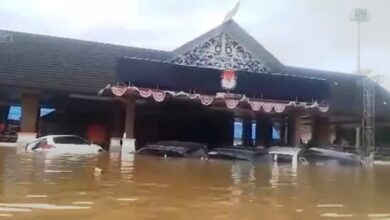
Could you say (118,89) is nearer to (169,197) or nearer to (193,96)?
(193,96)

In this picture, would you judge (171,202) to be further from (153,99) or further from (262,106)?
(262,106)

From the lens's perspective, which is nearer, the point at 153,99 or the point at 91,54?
the point at 153,99

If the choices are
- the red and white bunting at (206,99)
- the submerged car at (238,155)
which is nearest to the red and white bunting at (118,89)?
the red and white bunting at (206,99)

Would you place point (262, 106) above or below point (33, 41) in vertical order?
below

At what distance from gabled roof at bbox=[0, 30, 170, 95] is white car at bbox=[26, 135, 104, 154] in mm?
3925

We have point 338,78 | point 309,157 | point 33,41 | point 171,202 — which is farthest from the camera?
point 338,78

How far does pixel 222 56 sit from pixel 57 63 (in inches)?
307

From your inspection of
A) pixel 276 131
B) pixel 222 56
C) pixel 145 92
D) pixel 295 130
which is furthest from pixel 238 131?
pixel 145 92

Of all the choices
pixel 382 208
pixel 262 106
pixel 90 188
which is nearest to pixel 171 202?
pixel 90 188

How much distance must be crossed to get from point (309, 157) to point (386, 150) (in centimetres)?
940

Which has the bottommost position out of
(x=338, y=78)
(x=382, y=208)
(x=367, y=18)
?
(x=382, y=208)

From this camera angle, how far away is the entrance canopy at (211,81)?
23531mm

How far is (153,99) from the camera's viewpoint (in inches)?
945

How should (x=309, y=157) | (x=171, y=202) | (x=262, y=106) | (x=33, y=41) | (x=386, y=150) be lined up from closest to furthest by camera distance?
1. (x=171, y=202)
2. (x=309, y=157)
3. (x=262, y=106)
4. (x=33, y=41)
5. (x=386, y=150)
